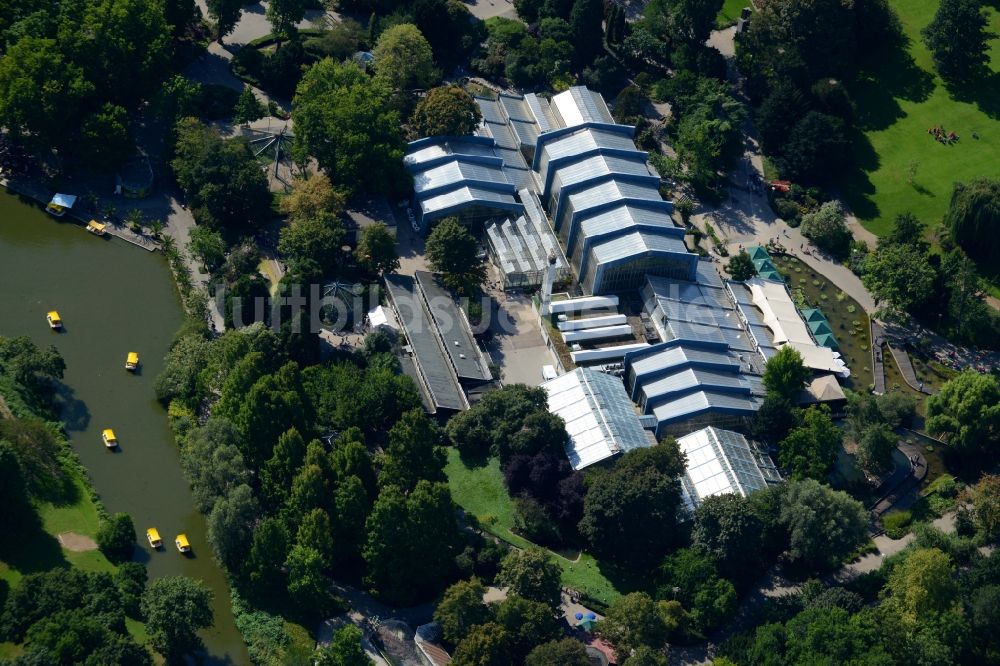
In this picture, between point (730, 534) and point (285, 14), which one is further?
point (285, 14)

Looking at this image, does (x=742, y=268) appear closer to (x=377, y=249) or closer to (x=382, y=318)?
(x=377, y=249)

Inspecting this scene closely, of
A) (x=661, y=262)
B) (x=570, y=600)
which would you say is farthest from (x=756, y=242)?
(x=570, y=600)

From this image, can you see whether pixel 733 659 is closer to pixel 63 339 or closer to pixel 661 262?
pixel 661 262

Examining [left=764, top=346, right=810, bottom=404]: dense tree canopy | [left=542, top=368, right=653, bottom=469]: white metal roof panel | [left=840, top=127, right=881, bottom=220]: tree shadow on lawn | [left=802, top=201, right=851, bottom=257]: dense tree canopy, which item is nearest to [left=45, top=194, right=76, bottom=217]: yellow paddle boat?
[left=542, top=368, right=653, bottom=469]: white metal roof panel

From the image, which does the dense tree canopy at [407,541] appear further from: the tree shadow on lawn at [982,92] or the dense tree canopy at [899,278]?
the tree shadow on lawn at [982,92]

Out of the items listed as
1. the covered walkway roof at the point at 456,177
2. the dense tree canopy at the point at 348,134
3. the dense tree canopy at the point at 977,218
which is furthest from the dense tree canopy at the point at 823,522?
the dense tree canopy at the point at 348,134

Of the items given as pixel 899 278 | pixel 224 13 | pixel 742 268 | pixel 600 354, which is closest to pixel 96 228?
pixel 224 13

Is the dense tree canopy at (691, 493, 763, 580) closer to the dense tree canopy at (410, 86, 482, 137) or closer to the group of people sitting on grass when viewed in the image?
the dense tree canopy at (410, 86, 482, 137)
